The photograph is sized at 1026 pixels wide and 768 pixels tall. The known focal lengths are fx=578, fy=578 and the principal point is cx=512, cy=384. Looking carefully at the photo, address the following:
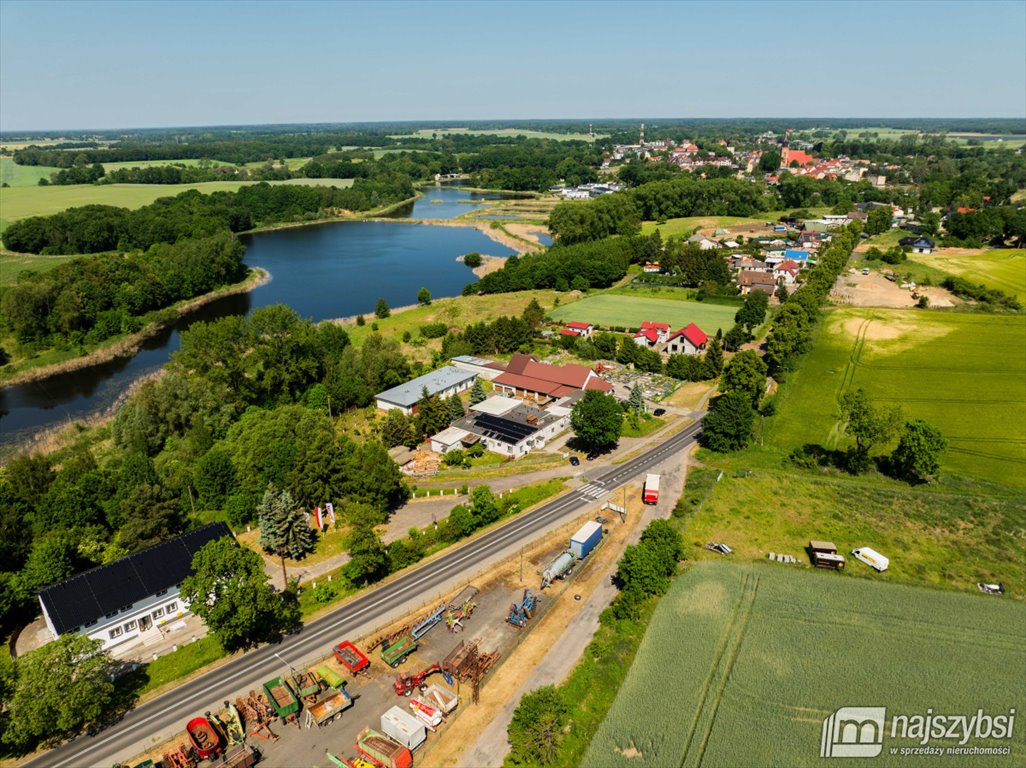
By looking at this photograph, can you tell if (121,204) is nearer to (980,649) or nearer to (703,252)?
(703,252)

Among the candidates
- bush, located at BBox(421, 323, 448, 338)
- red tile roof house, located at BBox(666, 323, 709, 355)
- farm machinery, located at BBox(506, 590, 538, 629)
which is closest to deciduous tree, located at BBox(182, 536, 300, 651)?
farm machinery, located at BBox(506, 590, 538, 629)

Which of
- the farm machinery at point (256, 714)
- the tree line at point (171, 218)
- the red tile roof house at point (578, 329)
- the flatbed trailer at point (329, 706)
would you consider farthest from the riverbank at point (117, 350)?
the flatbed trailer at point (329, 706)

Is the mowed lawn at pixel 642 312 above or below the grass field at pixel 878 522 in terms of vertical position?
above

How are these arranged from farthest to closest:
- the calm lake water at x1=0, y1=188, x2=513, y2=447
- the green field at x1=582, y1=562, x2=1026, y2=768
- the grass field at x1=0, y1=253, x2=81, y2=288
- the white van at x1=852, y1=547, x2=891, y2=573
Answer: the grass field at x1=0, y1=253, x2=81, y2=288 < the calm lake water at x1=0, y1=188, x2=513, y2=447 < the white van at x1=852, y1=547, x2=891, y2=573 < the green field at x1=582, y1=562, x2=1026, y2=768

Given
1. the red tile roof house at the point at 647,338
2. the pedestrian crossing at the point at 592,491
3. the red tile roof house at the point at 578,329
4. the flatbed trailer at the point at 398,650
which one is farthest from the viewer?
the red tile roof house at the point at 578,329

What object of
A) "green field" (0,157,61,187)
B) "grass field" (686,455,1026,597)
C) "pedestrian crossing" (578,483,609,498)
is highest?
"green field" (0,157,61,187)

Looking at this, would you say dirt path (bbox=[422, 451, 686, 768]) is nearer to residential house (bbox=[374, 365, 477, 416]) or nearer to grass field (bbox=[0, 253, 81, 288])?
residential house (bbox=[374, 365, 477, 416])

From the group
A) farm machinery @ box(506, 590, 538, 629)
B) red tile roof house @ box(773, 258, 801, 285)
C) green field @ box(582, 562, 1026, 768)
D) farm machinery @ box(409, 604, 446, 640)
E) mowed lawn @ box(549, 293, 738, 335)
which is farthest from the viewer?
red tile roof house @ box(773, 258, 801, 285)

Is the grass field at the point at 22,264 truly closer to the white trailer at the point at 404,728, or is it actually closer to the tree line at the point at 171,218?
the tree line at the point at 171,218
